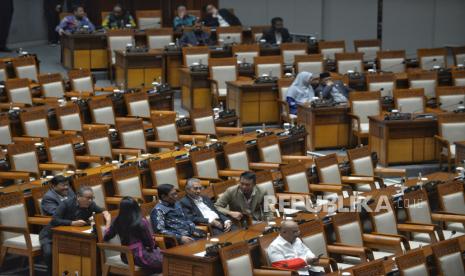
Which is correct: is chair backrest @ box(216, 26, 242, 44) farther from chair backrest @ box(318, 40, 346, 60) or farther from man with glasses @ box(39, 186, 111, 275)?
man with glasses @ box(39, 186, 111, 275)

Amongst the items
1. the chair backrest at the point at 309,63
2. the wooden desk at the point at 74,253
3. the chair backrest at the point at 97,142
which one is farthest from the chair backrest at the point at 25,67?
the wooden desk at the point at 74,253

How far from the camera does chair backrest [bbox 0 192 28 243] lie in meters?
8.87

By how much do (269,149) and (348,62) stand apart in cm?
434

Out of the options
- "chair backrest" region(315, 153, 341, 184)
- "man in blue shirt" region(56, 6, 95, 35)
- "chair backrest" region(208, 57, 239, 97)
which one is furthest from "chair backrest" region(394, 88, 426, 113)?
"man in blue shirt" region(56, 6, 95, 35)

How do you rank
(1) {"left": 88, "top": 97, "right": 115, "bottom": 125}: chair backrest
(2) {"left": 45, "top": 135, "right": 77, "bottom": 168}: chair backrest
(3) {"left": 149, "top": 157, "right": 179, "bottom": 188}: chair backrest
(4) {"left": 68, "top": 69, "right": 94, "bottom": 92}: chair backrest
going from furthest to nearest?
(4) {"left": 68, "top": 69, "right": 94, "bottom": 92}: chair backrest
(1) {"left": 88, "top": 97, "right": 115, "bottom": 125}: chair backrest
(2) {"left": 45, "top": 135, "right": 77, "bottom": 168}: chair backrest
(3) {"left": 149, "top": 157, "right": 179, "bottom": 188}: chair backrest

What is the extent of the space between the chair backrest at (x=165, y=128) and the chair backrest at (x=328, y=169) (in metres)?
2.01

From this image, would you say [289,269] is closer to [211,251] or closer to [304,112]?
[211,251]

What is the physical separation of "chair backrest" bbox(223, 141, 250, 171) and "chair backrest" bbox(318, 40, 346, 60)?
5445 mm

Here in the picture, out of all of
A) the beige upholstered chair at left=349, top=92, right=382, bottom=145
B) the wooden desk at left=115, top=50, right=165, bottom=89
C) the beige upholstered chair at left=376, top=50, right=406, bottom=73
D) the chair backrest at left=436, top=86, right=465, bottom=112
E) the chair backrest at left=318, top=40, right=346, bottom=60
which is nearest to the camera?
the beige upholstered chair at left=349, top=92, right=382, bottom=145

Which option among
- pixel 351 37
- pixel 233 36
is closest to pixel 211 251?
pixel 233 36

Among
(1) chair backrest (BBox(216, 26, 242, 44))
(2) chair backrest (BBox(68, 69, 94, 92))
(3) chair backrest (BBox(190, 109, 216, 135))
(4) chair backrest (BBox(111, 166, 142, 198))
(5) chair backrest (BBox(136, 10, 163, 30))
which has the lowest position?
(4) chair backrest (BBox(111, 166, 142, 198))

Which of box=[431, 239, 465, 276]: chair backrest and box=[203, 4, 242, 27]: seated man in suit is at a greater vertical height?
box=[203, 4, 242, 27]: seated man in suit

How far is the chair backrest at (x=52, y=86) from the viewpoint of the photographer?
1335 cm

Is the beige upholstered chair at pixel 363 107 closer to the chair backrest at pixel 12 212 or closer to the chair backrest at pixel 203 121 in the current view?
the chair backrest at pixel 203 121
